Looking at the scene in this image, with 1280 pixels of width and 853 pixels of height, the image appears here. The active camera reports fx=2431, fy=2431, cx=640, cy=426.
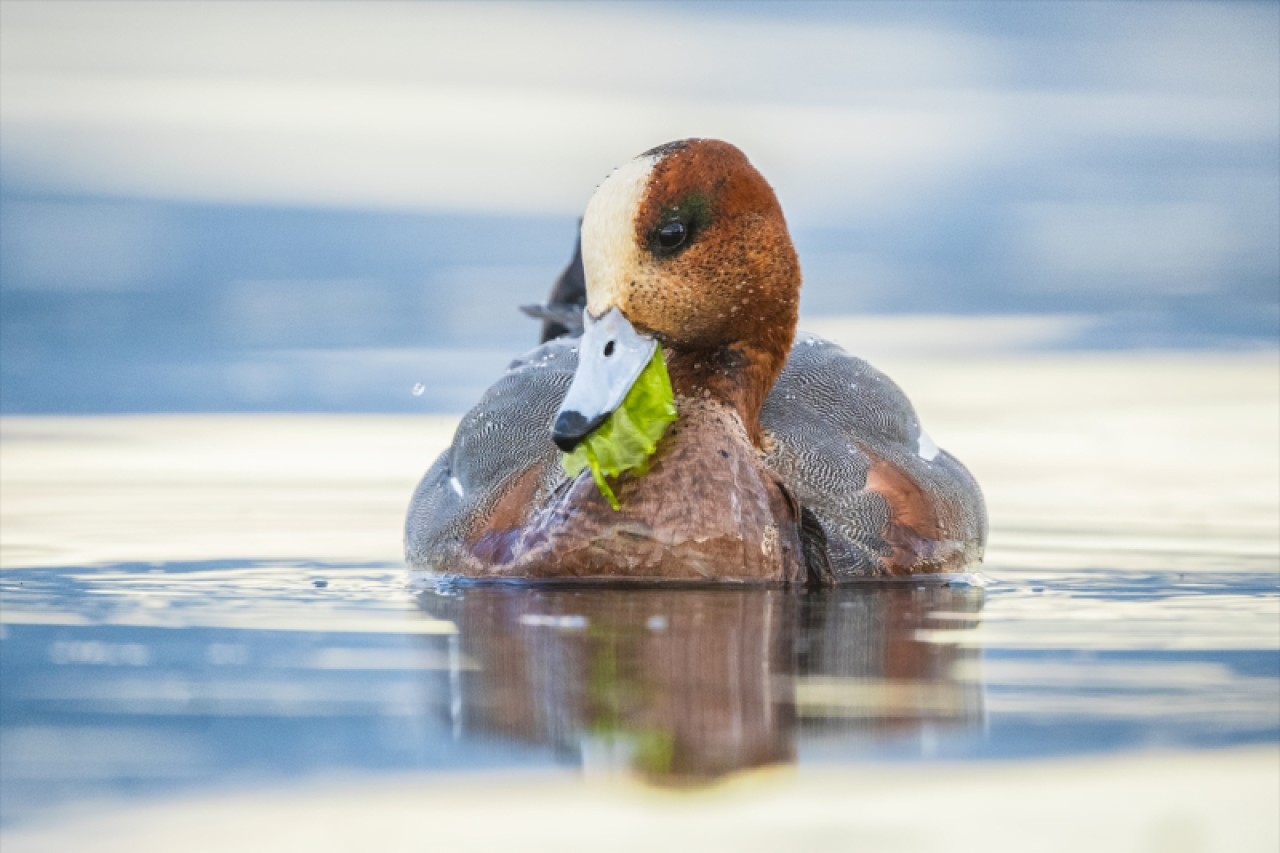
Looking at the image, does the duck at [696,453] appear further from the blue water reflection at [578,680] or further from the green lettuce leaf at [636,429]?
the blue water reflection at [578,680]

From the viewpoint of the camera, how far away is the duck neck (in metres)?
7.05

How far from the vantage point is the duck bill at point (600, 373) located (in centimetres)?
643

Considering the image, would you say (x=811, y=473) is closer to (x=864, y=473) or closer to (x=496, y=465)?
(x=864, y=473)

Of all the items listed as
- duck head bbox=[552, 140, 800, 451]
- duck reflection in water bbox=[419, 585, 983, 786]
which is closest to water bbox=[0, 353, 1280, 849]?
duck reflection in water bbox=[419, 585, 983, 786]

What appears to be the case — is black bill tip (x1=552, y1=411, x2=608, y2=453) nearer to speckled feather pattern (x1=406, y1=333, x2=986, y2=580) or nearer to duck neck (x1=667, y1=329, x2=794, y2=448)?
speckled feather pattern (x1=406, y1=333, x2=986, y2=580)

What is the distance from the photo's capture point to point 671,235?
6.78 metres

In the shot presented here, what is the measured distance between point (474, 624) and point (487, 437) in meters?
2.04

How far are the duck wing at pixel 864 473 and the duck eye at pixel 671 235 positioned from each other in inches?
31.5

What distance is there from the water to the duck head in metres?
0.68

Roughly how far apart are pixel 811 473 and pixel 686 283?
2.53ft

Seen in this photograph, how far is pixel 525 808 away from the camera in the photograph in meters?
3.71

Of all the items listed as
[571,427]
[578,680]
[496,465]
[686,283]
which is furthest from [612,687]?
[496,465]

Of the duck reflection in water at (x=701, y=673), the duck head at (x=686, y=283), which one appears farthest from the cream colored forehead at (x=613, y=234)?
the duck reflection in water at (x=701, y=673)

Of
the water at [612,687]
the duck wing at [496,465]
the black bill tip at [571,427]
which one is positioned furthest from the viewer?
the duck wing at [496,465]
